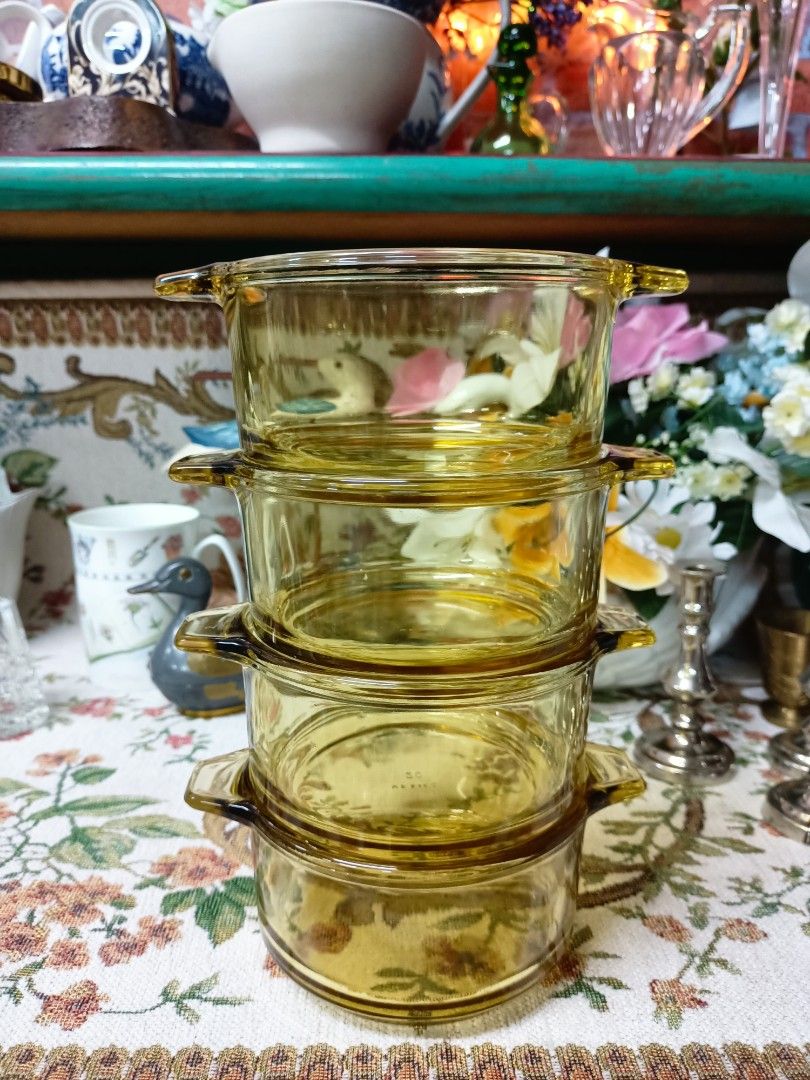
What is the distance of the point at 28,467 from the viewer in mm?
793

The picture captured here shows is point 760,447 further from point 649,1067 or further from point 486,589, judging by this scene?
point 649,1067

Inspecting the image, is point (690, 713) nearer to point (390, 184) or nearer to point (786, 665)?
point (786, 665)

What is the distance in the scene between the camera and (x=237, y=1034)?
330mm

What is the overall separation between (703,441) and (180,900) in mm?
465

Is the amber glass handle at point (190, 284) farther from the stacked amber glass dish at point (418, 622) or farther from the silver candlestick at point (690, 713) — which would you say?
A: the silver candlestick at point (690, 713)

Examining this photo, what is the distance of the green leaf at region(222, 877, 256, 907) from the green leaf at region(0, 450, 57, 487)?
52 cm

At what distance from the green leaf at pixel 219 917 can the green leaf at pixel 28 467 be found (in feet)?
1.72

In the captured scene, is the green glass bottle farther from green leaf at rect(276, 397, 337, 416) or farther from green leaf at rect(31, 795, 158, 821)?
green leaf at rect(31, 795, 158, 821)

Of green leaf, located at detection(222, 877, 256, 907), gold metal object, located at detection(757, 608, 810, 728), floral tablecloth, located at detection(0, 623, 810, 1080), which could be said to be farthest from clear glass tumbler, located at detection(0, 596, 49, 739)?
gold metal object, located at detection(757, 608, 810, 728)

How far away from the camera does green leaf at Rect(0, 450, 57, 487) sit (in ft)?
2.59

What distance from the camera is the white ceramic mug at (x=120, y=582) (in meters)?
0.67

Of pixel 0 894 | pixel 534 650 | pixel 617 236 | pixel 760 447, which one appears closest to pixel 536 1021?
pixel 534 650

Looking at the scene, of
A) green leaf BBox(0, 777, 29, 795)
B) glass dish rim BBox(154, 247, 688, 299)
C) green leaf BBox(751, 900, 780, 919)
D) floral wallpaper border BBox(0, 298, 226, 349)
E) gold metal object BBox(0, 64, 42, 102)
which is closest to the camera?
A: glass dish rim BBox(154, 247, 688, 299)

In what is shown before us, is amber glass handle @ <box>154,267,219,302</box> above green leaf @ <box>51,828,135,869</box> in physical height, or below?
above
